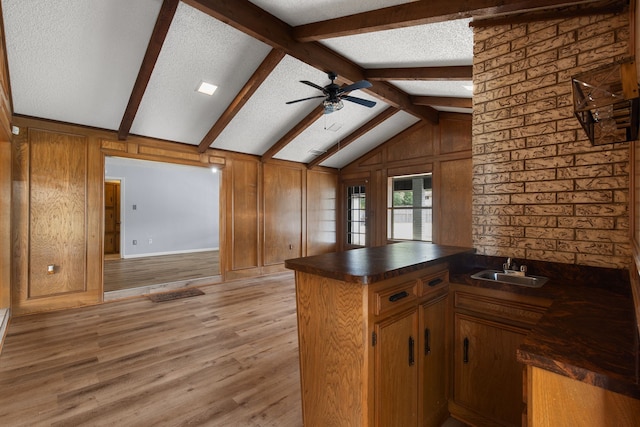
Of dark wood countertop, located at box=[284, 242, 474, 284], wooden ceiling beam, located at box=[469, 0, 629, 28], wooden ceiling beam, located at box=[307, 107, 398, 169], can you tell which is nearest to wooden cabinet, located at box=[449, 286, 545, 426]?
dark wood countertop, located at box=[284, 242, 474, 284]

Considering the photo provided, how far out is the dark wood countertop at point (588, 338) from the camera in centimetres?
79

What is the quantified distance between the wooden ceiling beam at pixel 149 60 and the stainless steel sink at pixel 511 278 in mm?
3091

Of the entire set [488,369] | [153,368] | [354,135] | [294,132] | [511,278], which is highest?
[354,135]

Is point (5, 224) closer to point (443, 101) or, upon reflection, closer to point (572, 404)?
point (572, 404)

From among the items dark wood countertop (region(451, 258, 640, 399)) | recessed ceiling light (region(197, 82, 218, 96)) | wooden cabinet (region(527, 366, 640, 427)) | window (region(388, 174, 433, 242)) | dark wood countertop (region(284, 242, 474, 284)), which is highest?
recessed ceiling light (region(197, 82, 218, 96))

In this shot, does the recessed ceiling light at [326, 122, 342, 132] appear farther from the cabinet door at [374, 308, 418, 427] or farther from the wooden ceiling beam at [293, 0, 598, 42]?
the cabinet door at [374, 308, 418, 427]

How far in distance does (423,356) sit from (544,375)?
0.87 meters

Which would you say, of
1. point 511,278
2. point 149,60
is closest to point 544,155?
point 511,278

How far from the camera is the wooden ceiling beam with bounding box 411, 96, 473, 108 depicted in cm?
442

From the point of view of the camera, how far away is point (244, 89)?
382 centimetres

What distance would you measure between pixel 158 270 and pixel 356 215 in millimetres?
4497

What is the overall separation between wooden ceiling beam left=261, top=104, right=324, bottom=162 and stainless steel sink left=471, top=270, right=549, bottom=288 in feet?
11.2

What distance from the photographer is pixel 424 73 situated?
354 cm

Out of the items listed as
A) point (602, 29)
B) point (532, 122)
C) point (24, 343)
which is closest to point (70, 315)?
point (24, 343)
